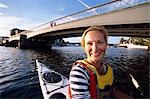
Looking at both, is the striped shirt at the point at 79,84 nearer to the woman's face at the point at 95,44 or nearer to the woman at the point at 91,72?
Result: the woman at the point at 91,72

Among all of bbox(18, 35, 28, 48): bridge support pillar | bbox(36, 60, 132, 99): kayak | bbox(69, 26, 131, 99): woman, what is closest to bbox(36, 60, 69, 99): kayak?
bbox(36, 60, 132, 99): kayak

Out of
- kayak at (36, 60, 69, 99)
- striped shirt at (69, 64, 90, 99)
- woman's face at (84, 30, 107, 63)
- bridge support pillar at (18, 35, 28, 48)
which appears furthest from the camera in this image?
bridge support pillar at (18, 35, 28, 48)

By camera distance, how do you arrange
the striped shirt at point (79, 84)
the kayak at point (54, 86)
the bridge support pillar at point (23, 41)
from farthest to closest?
the bridge support pillar at point (23, 41), the kayak at point (54, 86), the striped shirt at point (79, 84)

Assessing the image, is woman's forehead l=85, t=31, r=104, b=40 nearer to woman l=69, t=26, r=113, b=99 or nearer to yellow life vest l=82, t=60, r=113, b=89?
woman l=69, t=26, r=113, b=99

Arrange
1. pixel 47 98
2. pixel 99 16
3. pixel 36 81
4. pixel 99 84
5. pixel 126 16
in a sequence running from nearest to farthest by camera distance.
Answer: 1. pixel 99 84
2. pixel 47 98
3. pixel 36 81
4. pixel 126 16
5. pixel 99 16

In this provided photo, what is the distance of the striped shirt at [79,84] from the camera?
2.46 meters

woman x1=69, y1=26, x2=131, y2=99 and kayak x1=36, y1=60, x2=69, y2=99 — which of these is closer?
woman x1=69, y1=26, x2=131, y2=99

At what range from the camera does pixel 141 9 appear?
17.4m

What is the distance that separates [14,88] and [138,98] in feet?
28.4

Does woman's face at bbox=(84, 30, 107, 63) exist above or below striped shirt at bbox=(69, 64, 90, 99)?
above

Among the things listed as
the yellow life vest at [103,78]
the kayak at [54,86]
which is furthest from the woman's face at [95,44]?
the kayak at [54,86]

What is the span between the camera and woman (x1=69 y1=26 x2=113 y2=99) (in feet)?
8.11

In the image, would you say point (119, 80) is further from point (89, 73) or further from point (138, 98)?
point (89, 73)

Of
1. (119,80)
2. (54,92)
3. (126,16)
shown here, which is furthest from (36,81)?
(126,16)
